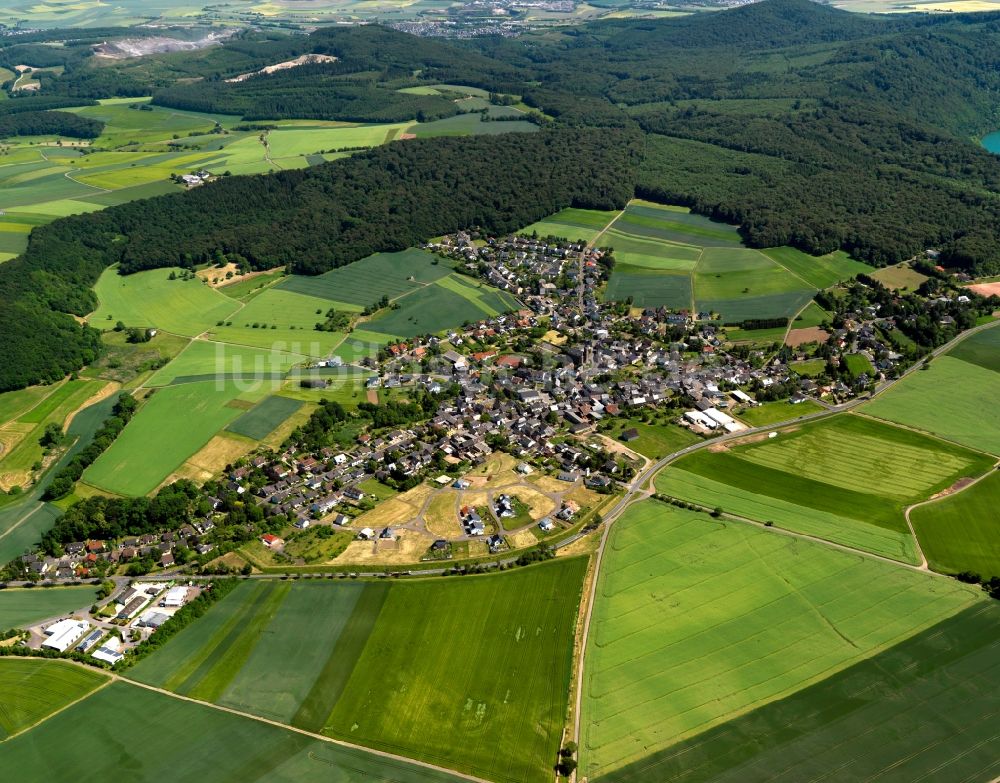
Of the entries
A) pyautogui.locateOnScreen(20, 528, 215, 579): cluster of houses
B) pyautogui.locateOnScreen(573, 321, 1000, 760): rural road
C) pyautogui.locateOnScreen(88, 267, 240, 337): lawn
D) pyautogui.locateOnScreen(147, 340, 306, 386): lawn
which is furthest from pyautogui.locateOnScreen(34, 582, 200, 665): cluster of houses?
pyautogui.locateOnScreen(88, 267, 240, 337): lawn

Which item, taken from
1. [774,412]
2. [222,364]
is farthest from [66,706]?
[774,412]

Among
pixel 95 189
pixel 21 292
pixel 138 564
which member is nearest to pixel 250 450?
pixel 138 564

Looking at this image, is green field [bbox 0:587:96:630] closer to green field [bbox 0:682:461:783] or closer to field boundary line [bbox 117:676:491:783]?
field boundary line [bbox 117:676:491:783]

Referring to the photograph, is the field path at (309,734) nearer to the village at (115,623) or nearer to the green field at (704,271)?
the village at (115,623)

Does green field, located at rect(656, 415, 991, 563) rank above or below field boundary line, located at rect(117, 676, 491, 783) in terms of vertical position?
above

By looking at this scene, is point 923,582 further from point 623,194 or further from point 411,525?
point 623,194
